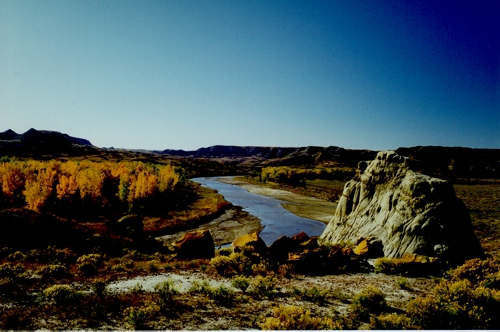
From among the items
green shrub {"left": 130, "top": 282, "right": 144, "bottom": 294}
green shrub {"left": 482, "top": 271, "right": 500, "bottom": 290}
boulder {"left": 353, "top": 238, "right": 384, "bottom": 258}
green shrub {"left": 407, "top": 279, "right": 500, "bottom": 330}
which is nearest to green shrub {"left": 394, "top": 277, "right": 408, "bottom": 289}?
green shrub {"left": 407, "top": 279, "right": 500, "bottom": 330}

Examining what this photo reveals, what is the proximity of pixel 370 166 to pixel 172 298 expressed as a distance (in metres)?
25.1

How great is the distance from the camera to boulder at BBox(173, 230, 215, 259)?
2688 cm

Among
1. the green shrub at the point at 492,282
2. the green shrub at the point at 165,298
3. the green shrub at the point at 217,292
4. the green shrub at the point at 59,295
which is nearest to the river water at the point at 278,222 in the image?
the green shrub at the point at 217,292

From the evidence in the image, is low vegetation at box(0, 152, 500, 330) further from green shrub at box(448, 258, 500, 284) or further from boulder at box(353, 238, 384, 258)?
boulder at box(353, 238, 384, 258)

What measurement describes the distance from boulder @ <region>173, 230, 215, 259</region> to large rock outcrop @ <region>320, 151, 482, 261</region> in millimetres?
13400

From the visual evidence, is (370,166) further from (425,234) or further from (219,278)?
(219,278)

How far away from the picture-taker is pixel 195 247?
27.3 meters

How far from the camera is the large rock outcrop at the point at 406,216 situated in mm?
21469

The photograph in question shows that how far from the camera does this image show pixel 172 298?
15.4 metres

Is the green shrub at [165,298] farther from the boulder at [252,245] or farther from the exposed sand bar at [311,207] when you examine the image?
the exposed sand bar at [311,207]

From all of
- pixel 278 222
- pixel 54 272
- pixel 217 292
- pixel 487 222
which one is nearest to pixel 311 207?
pixel 278 222

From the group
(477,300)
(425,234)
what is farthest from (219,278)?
(425,234)

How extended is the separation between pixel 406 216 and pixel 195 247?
744 inches

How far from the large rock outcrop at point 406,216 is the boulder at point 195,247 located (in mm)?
13400
